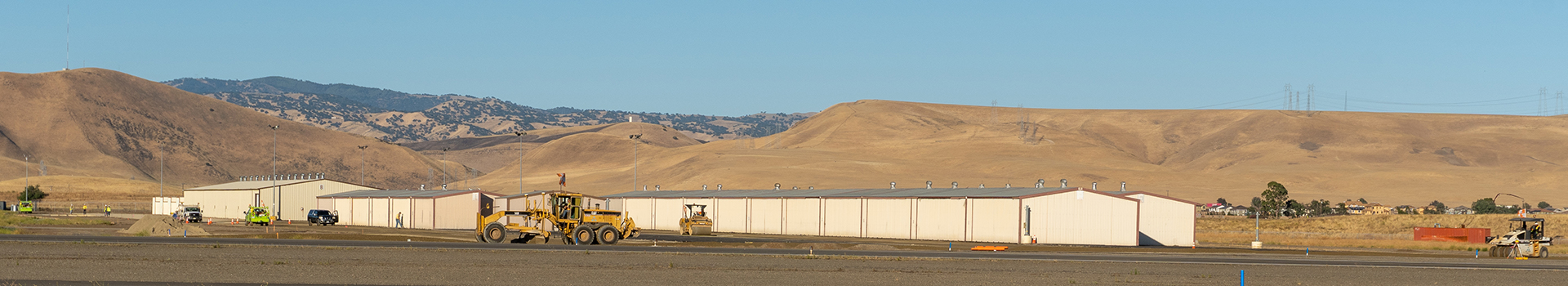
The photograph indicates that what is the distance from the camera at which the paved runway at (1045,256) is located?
39.6 m

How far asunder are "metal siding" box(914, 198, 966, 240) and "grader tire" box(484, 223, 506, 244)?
22.7 m

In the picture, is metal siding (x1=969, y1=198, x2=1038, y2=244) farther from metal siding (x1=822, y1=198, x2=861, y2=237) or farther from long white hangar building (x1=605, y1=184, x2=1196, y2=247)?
metal siding (x1=822, y1=198, x2=861, y2=237)

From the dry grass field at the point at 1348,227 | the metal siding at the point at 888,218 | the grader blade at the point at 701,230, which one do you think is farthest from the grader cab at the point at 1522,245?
the grader blade at the point at 701,230

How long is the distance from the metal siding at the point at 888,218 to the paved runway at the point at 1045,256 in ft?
72.1

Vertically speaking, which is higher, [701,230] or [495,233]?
[495,233]

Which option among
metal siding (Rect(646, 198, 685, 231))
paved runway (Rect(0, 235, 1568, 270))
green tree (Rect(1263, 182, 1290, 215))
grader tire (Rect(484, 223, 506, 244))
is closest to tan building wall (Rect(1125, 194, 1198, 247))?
paved runway (Rect(0, 235, 1568, 270))

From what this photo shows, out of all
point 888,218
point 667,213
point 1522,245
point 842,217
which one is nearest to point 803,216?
point 842,217

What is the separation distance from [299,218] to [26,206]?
25.7 meters

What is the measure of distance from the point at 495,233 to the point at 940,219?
2334 cm

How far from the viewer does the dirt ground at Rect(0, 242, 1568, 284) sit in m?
28.3

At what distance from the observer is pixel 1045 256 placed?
4184 centimetres

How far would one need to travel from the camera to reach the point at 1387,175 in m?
180

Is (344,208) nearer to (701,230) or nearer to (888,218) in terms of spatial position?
(701,230)

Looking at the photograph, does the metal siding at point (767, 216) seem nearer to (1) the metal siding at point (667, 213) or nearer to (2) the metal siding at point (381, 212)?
(1) the metal siding at point (667, 213)
